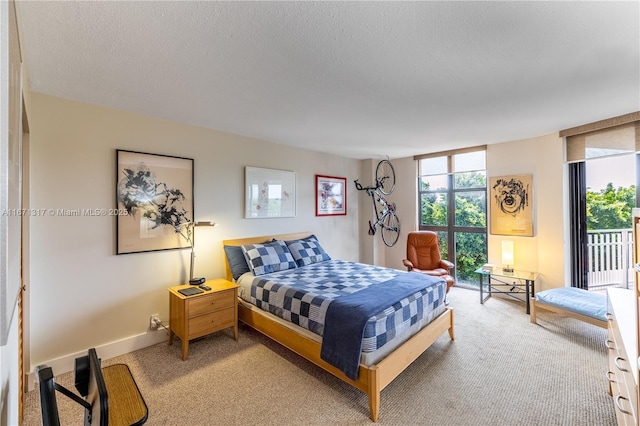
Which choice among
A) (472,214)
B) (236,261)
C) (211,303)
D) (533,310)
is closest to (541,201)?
(472,214)

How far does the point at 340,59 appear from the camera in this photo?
1.89m

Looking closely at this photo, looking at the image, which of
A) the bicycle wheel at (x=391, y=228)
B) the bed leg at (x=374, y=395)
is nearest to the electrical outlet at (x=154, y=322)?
the bed leg at (x=374, y=395)

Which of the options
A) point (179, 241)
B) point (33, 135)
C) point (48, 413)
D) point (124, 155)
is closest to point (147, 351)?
point (179, 241)

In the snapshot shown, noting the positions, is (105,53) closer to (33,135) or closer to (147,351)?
(33,135)

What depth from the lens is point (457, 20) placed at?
155 cm

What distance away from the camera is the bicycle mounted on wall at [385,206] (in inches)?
211

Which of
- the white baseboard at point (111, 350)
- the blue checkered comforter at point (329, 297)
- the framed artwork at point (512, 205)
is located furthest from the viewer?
the framed artwork at point (512, 205)

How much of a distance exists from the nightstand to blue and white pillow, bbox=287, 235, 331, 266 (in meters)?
1.01

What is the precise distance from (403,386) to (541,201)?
3.34 m

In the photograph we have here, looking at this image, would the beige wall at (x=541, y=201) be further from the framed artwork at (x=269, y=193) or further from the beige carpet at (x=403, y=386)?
the framed artwork at (x=269, y=193)

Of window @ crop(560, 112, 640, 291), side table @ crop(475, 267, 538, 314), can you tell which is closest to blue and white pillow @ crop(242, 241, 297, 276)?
side table @ crop(475, 267, 538, 314)

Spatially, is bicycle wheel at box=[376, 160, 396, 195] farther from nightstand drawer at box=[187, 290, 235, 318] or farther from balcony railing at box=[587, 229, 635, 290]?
nightstand drawer at box=[187, 290, 235, 318]

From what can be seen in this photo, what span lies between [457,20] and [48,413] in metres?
2.28

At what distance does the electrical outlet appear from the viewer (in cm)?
294
